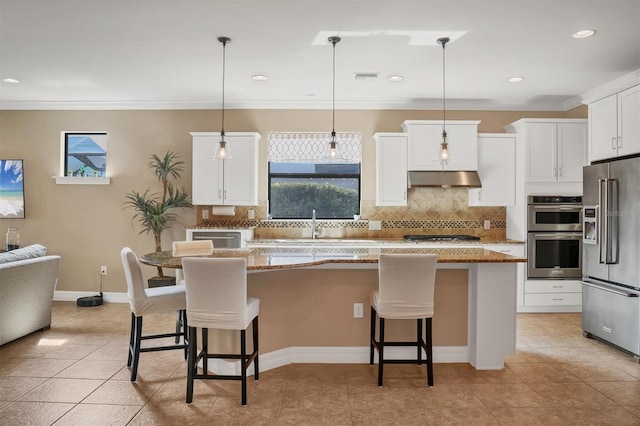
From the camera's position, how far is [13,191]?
5.83 m

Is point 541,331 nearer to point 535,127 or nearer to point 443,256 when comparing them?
point 443,256

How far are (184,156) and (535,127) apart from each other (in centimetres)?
470

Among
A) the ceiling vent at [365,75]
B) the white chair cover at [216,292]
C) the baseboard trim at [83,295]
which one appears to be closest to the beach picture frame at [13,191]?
the baseboard trim at [83,295]

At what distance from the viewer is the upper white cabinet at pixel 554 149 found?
5.20m

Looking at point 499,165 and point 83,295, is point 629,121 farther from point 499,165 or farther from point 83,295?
point 83,295

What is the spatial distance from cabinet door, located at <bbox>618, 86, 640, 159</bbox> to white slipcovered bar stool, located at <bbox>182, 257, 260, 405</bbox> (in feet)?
11.9

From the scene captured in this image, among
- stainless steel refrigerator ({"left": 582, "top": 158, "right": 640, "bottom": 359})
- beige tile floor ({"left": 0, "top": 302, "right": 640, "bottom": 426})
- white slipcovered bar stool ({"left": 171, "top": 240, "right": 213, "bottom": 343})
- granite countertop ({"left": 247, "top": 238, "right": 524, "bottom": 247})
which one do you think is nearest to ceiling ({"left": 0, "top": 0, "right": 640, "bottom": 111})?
stainless steel refrigerator ({"left": 582, "top": 158, "right": 640, "bottom": 359})

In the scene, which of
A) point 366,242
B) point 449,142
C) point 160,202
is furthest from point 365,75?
point 160,202

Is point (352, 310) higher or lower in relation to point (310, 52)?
lower

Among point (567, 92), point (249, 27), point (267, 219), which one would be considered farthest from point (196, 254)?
point (567, 92)

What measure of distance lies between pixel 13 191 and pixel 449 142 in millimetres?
6098

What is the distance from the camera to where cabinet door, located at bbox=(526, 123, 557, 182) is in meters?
5.21

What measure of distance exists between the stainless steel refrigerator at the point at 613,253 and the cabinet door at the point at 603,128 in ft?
0.61

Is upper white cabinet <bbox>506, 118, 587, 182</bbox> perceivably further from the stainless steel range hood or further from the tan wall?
the stainless steel range hood
